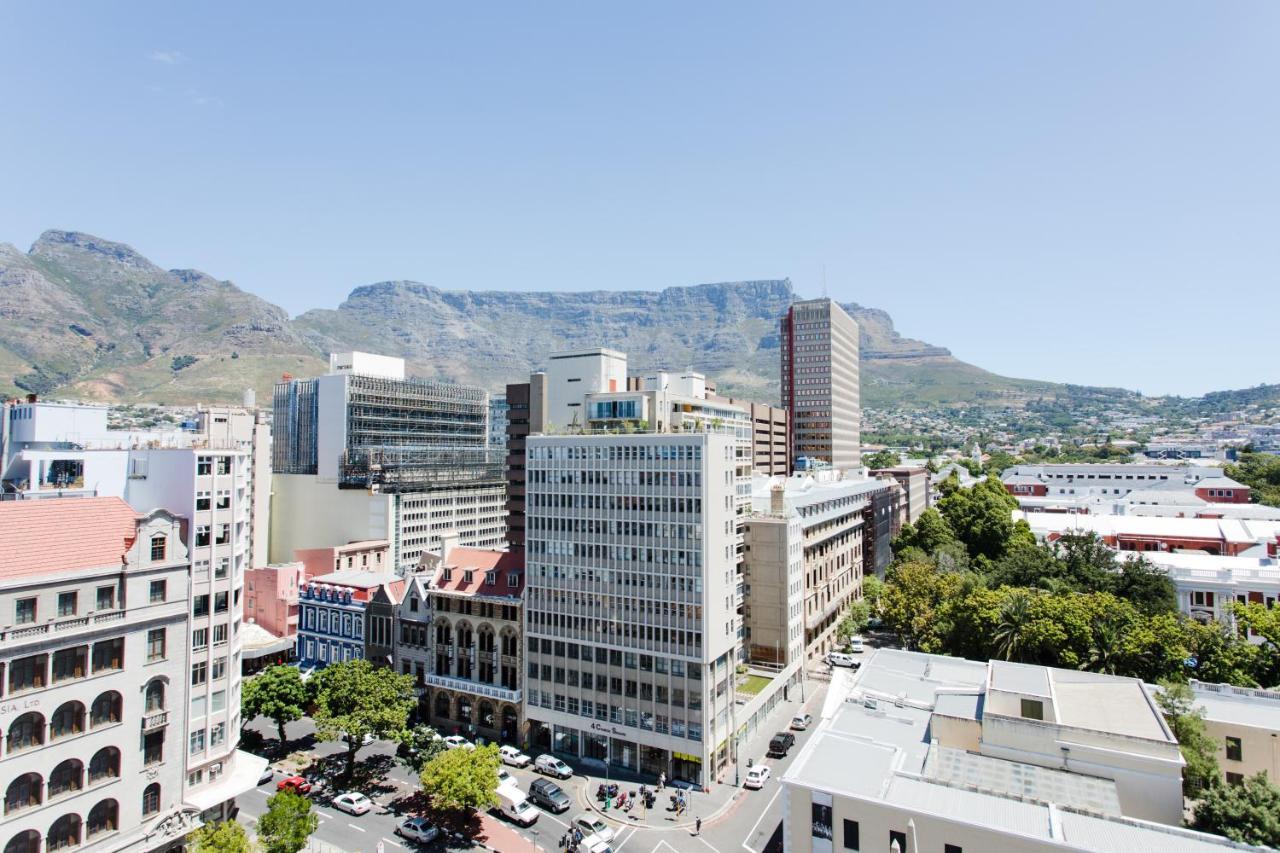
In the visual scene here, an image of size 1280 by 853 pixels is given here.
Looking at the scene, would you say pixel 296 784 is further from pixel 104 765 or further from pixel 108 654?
pixel 108 654

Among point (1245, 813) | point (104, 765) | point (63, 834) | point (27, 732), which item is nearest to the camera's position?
point (1245, 813)

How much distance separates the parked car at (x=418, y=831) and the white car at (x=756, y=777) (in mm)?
29559

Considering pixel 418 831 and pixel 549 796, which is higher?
pixel 418 831

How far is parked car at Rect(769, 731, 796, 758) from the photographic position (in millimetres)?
75625

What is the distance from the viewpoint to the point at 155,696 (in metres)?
51.8

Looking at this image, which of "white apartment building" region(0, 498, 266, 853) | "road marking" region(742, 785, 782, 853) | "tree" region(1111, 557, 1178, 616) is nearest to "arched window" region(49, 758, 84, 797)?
"white apartment building" region(0, 498, 266, 853)

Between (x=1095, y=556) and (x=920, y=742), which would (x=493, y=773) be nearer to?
(x=920, y=742)

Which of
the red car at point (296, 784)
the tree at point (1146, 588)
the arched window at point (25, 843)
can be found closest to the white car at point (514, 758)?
the red car at point (296, 784)

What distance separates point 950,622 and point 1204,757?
A: 38.8 m

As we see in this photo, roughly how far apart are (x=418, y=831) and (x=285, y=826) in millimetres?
12321

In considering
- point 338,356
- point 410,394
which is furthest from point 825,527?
point 338,356

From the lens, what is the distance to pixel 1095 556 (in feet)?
353

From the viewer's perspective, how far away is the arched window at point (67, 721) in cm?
4619

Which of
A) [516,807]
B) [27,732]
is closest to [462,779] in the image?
[516,807]
